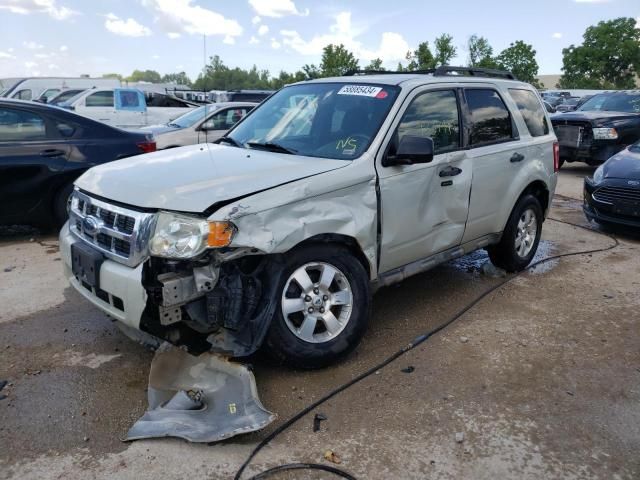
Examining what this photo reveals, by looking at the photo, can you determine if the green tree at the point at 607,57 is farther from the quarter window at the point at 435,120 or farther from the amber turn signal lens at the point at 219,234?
the amber turn signal lens at the point at 219,234

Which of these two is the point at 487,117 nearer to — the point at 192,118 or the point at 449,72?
the point at 449,72

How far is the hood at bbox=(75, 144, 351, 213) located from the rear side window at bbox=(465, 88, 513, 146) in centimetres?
159

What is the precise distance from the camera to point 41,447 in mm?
2844

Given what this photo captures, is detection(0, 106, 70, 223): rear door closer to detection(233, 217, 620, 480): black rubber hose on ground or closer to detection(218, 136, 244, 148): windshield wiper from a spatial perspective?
detection(218, 136, 244, 148): windshield wiper

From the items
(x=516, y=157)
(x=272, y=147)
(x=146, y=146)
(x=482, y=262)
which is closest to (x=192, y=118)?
(x=146, y=146)

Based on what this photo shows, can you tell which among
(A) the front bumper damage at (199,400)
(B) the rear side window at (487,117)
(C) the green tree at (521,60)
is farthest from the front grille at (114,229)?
(C) the green tree at (521,60)

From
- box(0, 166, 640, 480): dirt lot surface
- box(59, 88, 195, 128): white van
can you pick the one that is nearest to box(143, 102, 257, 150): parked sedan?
box(59, 88, 195, 128): white van

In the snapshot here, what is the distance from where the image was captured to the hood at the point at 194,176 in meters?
3.11

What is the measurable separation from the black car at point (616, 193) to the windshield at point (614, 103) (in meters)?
5.50

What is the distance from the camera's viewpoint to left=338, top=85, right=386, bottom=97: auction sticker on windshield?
13.7ft

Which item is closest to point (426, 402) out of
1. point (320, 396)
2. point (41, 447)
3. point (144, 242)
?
point (320, 396)

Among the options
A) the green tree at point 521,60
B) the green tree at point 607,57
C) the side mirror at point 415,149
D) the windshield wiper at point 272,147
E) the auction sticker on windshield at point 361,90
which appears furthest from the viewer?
Result: the green tree at point 607,57

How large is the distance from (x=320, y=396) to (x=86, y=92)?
1596 cm

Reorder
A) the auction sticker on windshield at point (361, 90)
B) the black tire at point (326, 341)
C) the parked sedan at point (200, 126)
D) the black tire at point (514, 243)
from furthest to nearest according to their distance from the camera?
the parked sedan at point (200, 126) < the black tire at point (514, 243) < the auction sticker on windshield at point (361, 90) < the black tire at point (326, 341)
